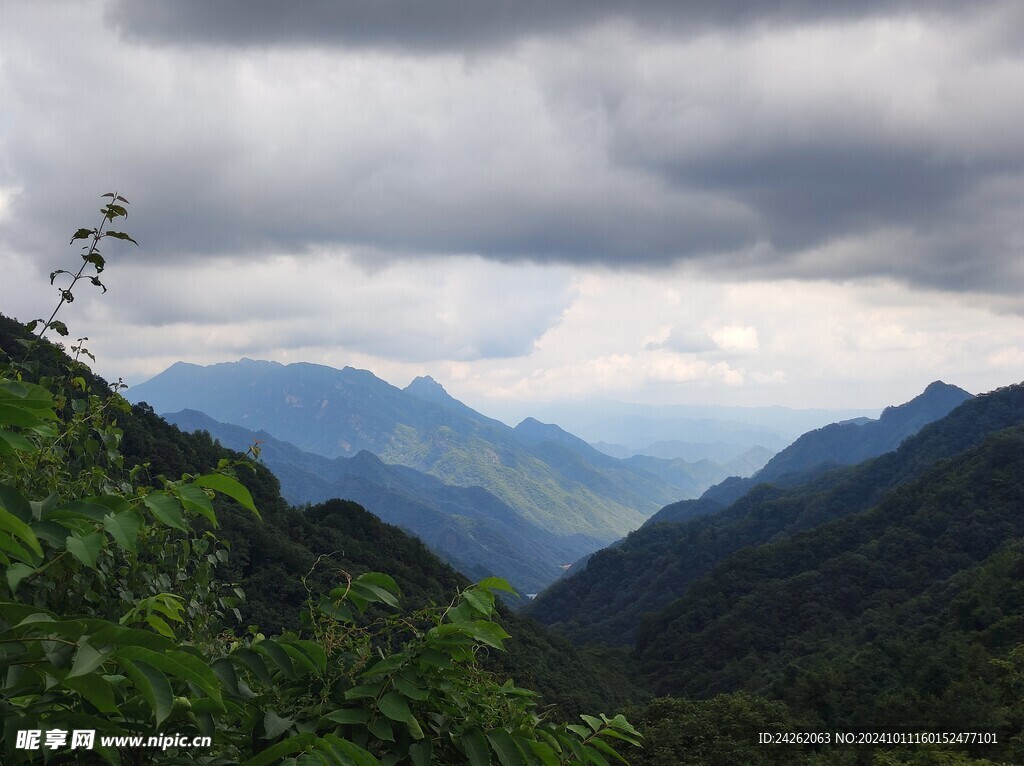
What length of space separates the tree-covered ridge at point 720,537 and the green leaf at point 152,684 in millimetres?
118369

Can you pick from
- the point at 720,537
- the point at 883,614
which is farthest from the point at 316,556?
the point at 720,537

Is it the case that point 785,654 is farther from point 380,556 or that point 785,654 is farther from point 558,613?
point 558,613

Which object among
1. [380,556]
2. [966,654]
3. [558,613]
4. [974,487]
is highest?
[974,487]

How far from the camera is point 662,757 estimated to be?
27.0 metres

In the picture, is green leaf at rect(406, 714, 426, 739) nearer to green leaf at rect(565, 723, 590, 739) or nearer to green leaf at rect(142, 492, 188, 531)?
green leaf at rect(565, 723, 590, 739)

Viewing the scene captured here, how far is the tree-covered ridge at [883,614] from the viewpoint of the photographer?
3656 centimetres

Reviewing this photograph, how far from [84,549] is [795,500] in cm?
14950

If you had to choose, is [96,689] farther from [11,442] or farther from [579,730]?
[579,730]

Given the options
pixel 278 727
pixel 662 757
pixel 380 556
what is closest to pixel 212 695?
pixel 278 727

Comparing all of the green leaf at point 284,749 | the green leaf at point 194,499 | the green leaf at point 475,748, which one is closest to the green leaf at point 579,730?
the green leaf at point 475,748

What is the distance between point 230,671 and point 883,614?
257 feet

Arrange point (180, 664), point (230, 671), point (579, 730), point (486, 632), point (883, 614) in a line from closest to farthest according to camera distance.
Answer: point (180, 664) < point (230, 671) < point (486, 632) < point (579, 730) < point (883, 614)

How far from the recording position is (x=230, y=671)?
250 cm

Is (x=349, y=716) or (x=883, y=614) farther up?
(x=349, y=716)
